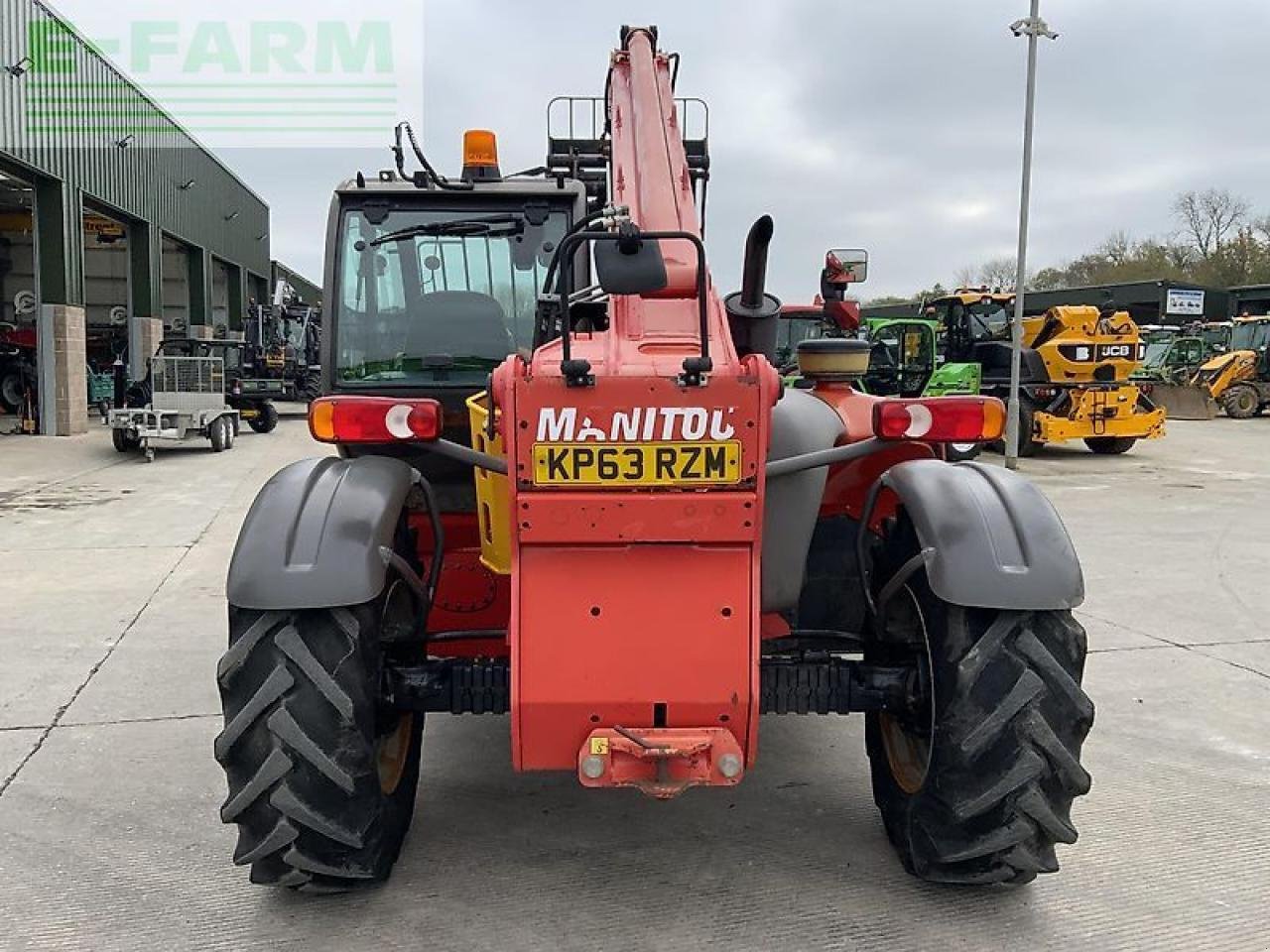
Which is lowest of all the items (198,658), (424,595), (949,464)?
(198,658)

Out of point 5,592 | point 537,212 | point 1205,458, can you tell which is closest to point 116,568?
point 5,592

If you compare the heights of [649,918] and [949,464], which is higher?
[949,464]

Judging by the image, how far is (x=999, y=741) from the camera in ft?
8.91

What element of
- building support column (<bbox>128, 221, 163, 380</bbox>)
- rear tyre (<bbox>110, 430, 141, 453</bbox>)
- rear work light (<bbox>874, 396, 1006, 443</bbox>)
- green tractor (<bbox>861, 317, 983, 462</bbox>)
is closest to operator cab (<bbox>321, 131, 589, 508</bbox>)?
rear work light (<bbox>874, 396, 1006, 443</bbox>)

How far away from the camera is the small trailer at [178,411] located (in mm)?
16297

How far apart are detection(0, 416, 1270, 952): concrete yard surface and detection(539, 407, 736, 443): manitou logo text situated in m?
1.36

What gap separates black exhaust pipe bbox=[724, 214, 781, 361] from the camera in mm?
3557

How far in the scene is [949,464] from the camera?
315 cm

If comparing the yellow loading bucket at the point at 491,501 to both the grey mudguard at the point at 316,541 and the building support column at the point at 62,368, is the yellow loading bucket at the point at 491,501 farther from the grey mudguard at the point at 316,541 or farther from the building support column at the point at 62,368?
the building support column at the point at 62,368

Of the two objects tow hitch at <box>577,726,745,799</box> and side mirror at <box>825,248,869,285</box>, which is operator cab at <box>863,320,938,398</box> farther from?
tow hitch at <box>577,726,745,799</box>

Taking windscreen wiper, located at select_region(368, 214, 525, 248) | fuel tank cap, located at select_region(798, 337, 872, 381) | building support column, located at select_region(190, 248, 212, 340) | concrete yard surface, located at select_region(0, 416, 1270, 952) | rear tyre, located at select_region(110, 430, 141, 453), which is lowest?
concrete yard surface, located at select_region(0, 416, 1270, 952)

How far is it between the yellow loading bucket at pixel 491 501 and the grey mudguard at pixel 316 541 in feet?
0.95

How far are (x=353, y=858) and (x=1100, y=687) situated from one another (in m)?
3.73

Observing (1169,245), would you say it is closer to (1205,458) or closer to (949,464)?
(1205,458)
